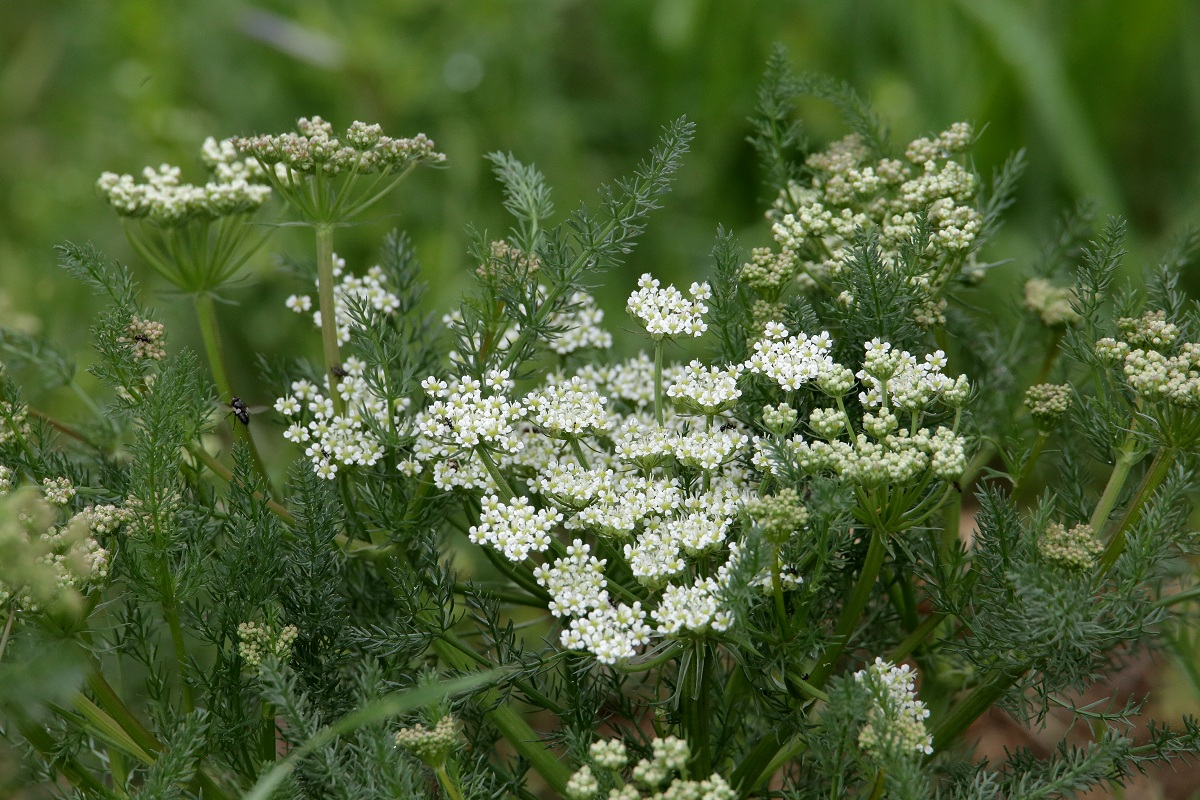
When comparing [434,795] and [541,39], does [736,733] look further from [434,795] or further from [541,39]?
[541,39]

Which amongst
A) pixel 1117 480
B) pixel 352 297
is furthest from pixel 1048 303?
pixel 352 297

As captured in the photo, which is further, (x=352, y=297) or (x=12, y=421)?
(x=352, y=297)

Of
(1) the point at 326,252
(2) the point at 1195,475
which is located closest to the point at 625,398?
(1) the point at 326,252

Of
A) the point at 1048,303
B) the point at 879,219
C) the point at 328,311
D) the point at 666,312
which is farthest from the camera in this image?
the point at 1048,303

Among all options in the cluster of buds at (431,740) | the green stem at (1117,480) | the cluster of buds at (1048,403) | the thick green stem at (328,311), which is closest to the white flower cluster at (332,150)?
the thick green stem at (328,311)

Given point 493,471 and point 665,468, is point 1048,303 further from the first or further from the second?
point 493,471

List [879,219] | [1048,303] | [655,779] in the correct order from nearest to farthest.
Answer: [655,779] < [879,219] < [1048,303]

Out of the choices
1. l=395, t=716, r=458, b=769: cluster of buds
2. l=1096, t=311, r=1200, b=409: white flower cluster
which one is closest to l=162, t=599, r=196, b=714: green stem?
l=395, t=716, r=458, b=769: cluster of buds
